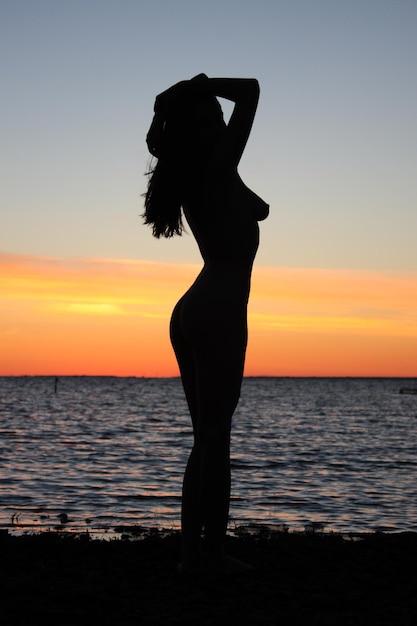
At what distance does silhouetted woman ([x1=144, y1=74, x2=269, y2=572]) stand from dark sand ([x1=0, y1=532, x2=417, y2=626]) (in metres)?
0.45

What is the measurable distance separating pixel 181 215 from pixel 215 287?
2.18 ft

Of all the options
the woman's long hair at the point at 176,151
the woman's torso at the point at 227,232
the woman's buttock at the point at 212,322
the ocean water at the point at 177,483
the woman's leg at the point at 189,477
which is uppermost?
the woman's long hair at the point at 176,151

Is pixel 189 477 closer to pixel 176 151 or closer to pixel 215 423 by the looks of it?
pixel 215 423

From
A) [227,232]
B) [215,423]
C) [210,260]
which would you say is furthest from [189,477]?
[227,232]

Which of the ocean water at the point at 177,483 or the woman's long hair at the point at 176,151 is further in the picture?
the ocean water at the point at 177,483

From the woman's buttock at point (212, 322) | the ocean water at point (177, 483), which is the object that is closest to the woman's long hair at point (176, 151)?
the woman's buttock at point (212, 322)

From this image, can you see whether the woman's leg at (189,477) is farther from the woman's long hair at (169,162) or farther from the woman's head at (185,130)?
the woman's head at (185,130)

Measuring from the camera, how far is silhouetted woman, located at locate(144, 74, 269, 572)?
5457 mm

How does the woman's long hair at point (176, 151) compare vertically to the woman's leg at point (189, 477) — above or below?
above

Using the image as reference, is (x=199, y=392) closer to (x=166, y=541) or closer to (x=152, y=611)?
(x=152, y=611)

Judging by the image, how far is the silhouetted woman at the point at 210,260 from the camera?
546 centimetres

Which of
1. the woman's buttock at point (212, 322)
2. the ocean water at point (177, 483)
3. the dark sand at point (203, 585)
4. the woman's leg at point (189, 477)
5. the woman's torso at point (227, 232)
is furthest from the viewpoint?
the ocean water at point (177, 483)

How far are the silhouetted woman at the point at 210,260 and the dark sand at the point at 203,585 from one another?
45 centimetres

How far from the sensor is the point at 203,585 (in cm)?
538
